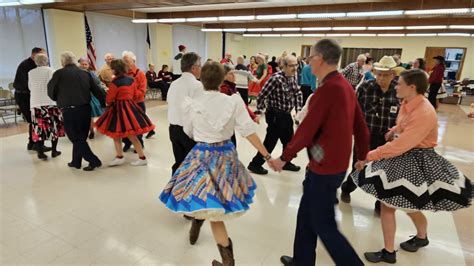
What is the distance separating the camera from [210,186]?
186 cm

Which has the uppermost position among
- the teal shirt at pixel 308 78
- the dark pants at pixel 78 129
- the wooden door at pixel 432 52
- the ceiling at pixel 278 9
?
the ceiling at pixel 278 9

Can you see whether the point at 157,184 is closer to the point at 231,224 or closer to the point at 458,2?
the point at 231,224

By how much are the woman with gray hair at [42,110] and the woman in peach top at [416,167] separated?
12.9 feet

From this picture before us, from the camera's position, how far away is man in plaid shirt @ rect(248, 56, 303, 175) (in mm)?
3549

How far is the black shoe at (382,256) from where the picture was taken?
2242 mm

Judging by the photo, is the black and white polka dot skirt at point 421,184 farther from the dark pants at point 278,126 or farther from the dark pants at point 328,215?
the dark pants at point 278,126

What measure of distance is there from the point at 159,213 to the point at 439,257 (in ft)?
7.86

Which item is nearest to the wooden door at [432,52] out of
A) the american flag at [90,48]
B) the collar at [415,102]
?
the american flag at [90,48]

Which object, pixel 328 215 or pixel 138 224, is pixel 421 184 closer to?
pixel 328 215

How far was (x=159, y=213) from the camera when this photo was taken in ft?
9.48

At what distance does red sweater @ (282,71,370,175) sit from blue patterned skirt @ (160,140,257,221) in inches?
16.9

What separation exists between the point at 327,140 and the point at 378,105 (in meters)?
1.32

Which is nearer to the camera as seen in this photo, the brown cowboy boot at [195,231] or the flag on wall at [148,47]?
the brown cowboy boot at [195,231]

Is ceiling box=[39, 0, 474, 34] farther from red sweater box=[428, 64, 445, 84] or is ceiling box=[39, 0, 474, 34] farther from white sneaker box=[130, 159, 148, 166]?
white sneaker box=[130, 159, 148, 166]
